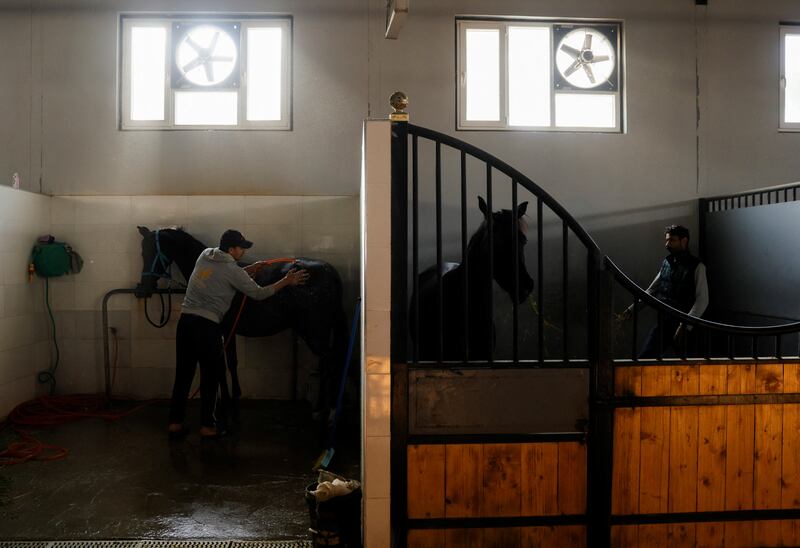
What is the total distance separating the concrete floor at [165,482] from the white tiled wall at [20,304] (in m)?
0.60

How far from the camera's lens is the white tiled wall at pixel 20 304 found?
474 cm

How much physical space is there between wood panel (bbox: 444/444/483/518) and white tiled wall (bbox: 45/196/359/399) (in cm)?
320

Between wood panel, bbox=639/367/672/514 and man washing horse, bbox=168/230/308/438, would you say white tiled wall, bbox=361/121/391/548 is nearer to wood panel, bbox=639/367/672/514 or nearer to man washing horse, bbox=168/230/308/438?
wood panel, bbox=639/367/672/514

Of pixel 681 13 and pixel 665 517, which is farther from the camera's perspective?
pixel 681 13

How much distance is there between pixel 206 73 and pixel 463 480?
470cm

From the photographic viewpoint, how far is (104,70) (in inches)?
217

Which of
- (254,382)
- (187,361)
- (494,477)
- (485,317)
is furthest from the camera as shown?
(254,382)

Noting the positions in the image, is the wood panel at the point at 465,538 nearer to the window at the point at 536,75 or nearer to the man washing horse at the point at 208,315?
the man washing horse at the point at 208,315

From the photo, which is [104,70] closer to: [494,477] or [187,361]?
[187,361]

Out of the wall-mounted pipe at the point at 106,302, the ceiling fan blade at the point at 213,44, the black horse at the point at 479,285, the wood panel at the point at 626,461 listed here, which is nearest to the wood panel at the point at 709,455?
the wood panel at the point at 626,461

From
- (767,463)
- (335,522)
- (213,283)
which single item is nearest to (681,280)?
(767,463)

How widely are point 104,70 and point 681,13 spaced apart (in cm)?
559

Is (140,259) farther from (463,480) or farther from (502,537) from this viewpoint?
(502,537)

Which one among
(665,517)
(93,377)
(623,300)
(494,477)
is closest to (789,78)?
(623,300)
